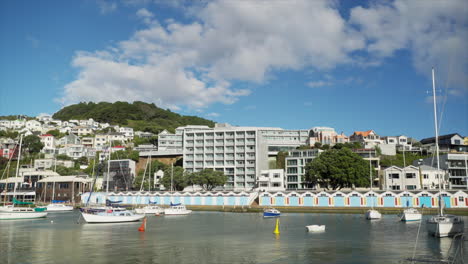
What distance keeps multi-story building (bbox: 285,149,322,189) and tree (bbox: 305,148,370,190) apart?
23.8 m

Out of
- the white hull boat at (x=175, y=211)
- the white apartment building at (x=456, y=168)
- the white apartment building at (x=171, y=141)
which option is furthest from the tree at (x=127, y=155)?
the white apartment building at (x=456, y=168)

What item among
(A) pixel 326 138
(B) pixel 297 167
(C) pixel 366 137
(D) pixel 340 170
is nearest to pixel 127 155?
(B) pixel 297 167

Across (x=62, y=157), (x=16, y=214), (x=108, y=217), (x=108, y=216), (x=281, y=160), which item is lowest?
(x=16, y=214)

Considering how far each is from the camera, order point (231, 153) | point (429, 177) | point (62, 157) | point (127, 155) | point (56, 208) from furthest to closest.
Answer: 1. point (62, 157)
2. point (127, 155)
3. point (231, 153)
4. point (429, 177)
5. point (56, 208)

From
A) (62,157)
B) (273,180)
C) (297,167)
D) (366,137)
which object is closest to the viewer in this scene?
(273,180)

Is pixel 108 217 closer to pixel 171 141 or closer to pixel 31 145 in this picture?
pixel 171 141

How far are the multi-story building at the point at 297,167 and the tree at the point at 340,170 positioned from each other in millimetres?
23831

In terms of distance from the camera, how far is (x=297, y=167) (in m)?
144

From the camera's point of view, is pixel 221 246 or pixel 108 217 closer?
pixel 221 246

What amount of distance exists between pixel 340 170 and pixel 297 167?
33931 mm

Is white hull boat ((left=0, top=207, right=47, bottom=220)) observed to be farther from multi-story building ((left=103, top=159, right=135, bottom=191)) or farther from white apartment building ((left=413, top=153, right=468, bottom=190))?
white apartment building ((left=413, top=153, right=468, bottom=190))

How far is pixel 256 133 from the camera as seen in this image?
15788cm

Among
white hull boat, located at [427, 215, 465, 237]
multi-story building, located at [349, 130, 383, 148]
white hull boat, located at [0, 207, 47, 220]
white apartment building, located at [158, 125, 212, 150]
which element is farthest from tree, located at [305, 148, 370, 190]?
white apartment building, located at [158, 125, 212, 150]

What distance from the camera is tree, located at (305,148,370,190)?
365ft
